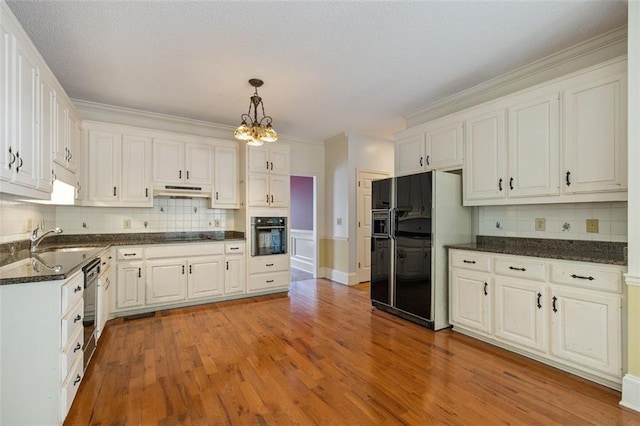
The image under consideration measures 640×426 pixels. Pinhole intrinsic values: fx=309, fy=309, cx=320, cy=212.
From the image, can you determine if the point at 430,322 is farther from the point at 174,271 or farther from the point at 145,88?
the point at 145,88

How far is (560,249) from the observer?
289cm

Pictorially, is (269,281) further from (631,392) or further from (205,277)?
(631,392)

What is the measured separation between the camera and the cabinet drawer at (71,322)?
1.87 meters

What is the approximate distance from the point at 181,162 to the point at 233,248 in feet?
4.65

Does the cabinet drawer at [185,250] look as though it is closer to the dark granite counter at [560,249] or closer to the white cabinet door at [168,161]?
the white cabinet door at [168,161]

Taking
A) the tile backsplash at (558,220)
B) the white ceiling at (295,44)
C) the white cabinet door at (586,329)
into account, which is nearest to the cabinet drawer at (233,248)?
the white ceiling at (295,44)

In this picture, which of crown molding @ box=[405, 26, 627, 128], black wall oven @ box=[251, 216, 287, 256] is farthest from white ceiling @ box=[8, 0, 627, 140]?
black wall oven @ box=[251, 216, 287, 256]

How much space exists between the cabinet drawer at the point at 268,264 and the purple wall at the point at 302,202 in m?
2.11

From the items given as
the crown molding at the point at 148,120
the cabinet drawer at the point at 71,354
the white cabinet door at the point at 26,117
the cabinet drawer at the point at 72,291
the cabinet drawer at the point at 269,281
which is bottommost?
the cabinet drawer at the point at 269,281

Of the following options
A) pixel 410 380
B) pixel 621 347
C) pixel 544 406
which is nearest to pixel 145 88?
pixel 410 380

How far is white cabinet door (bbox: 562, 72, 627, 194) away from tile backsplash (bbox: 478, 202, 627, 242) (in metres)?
0.37

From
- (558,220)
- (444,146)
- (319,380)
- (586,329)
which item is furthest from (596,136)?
(319,380)

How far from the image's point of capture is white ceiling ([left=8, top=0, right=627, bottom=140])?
7.40ft

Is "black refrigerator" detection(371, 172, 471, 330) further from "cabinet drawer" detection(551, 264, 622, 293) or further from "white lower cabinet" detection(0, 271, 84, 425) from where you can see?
"white lower cabinet" detection(0, 271, 84, 425)
